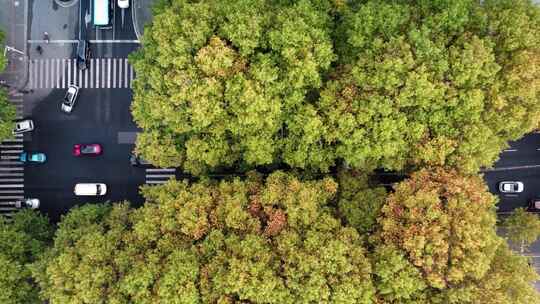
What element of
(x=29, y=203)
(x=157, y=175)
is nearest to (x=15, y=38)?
(x=29, y=203)

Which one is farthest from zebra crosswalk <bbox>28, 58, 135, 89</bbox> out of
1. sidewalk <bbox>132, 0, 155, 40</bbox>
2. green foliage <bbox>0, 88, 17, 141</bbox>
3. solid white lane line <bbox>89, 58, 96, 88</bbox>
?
green foliage <bbox>0, 88, 17, 141</bbox>

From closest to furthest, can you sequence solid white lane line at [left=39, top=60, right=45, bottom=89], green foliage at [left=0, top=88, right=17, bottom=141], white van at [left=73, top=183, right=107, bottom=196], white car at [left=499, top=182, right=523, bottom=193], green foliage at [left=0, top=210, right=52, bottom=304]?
1. green foliage at [left=0, top=210, right=52, bottom=304]
2. green foliage at [left=0, top=88, right=17, bottom=141]
3. white car at [left=499, top=182, right=523, bottom=193]
4. white van at [left=73, top=183, right=107, bottom=196]
5. solid white lane line at [left=39, top=60, right=45, bottom=89]

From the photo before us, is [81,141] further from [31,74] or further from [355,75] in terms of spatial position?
[355,75]

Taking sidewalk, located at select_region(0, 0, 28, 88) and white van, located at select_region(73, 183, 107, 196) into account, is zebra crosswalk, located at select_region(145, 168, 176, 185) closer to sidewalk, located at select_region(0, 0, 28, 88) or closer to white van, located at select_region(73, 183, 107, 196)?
white van, located at select_region(73, 183, 107, 196)

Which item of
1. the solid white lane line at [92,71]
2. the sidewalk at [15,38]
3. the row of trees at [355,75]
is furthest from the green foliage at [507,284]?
the sidewalk at [15,38]

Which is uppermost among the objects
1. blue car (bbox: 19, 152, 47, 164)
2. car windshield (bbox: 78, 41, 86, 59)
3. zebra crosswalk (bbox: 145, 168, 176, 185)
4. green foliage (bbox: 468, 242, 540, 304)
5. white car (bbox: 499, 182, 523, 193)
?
car windshield (bbox: 78, 41, 86, 59)

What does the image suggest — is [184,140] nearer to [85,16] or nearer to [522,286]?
[85,16]
